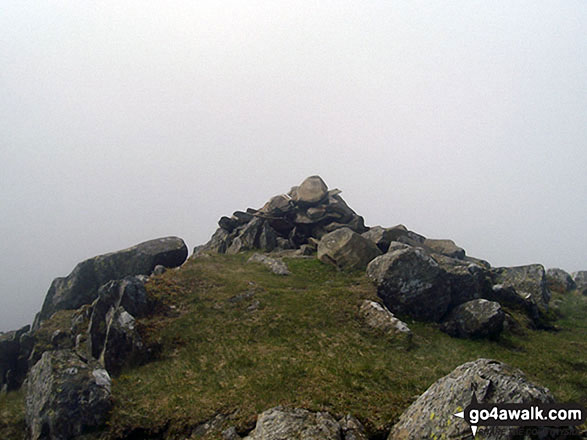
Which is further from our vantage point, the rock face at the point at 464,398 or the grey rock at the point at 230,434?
the grey rock at the point at 230,434

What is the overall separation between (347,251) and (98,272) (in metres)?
26.3

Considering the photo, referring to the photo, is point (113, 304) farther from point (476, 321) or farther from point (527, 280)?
point (527, 280)

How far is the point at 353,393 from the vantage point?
1514cm

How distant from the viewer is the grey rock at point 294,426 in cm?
1176

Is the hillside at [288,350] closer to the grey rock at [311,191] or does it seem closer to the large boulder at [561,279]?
the large boulder at [561,279]

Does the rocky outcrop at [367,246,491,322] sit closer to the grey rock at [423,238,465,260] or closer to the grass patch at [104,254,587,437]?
the grass patch at [104,254,587,437]

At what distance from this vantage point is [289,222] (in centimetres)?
5206

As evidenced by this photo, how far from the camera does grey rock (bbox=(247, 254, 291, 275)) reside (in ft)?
115

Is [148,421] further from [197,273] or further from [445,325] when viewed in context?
[445,325]

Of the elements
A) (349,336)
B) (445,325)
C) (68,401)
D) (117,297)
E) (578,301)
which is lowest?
(578,301)

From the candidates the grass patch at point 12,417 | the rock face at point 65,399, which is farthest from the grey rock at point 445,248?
the grass patch at point 12,417

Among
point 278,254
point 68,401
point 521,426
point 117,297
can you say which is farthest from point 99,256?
point 521,426

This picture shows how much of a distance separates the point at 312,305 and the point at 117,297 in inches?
564

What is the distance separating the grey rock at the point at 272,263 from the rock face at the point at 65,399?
19.7 m
